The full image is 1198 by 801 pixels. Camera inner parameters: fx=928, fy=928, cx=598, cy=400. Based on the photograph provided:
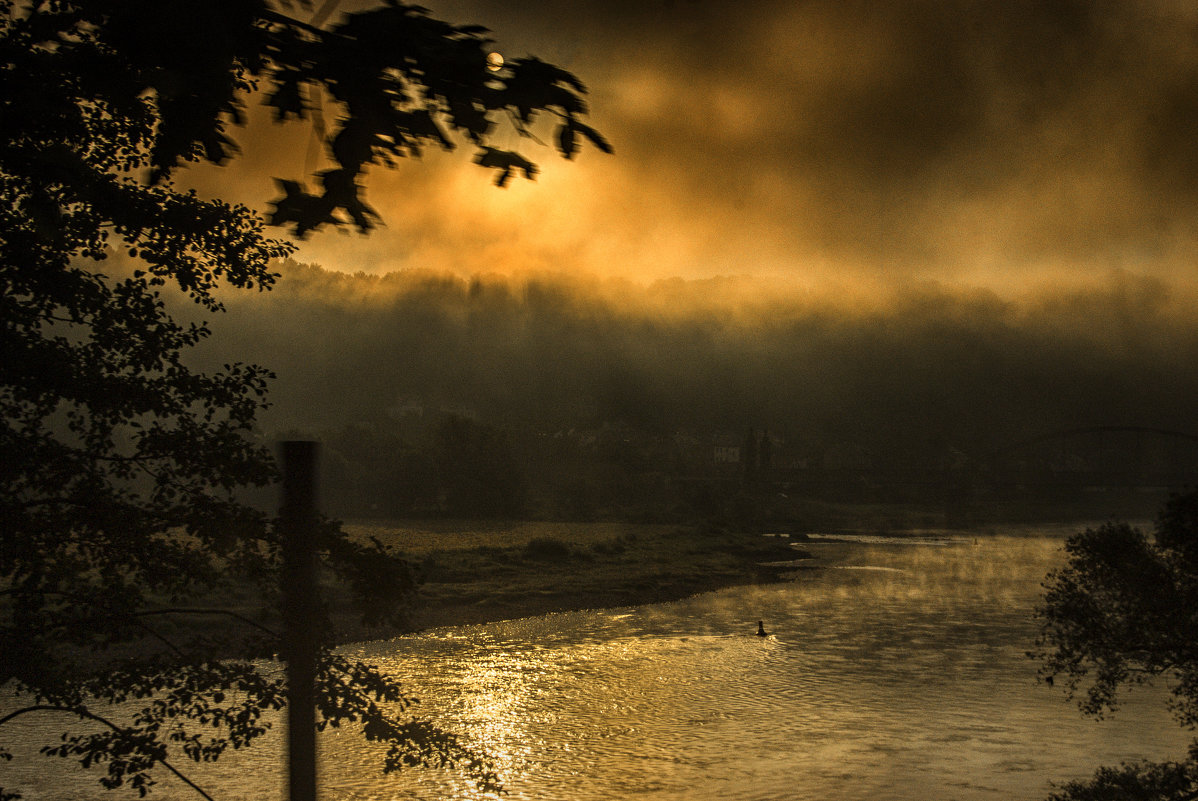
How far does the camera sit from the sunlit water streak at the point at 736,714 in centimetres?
2111

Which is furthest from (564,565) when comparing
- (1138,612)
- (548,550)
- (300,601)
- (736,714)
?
(300,601)

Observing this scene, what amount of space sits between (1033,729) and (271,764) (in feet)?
66.7

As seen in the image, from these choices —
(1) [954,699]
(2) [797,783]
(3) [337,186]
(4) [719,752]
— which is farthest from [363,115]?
(1) [954,699]

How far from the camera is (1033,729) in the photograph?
1026 inches

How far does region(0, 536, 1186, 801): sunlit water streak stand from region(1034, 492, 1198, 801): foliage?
4.73m

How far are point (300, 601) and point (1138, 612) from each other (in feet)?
55.4

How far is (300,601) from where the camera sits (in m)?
3.54

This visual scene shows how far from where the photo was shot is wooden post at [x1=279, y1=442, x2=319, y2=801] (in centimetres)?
329

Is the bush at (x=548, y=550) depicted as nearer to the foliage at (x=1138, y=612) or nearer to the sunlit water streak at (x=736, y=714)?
the sunlit water streak at (x=736, y=714)

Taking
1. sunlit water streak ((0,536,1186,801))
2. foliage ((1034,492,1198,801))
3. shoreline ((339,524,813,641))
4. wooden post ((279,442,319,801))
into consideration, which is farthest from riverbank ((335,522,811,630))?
wooden post ((279,442,319,801))

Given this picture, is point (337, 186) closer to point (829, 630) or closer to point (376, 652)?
point (376, 652)

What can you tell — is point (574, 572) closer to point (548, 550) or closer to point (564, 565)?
point (564, 565)

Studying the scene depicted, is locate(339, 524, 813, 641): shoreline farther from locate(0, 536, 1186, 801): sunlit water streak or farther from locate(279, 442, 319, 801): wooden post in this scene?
locate(279, 442, 319, 801): wooden post

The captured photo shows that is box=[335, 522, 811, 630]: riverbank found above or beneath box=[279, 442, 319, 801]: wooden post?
beneath
